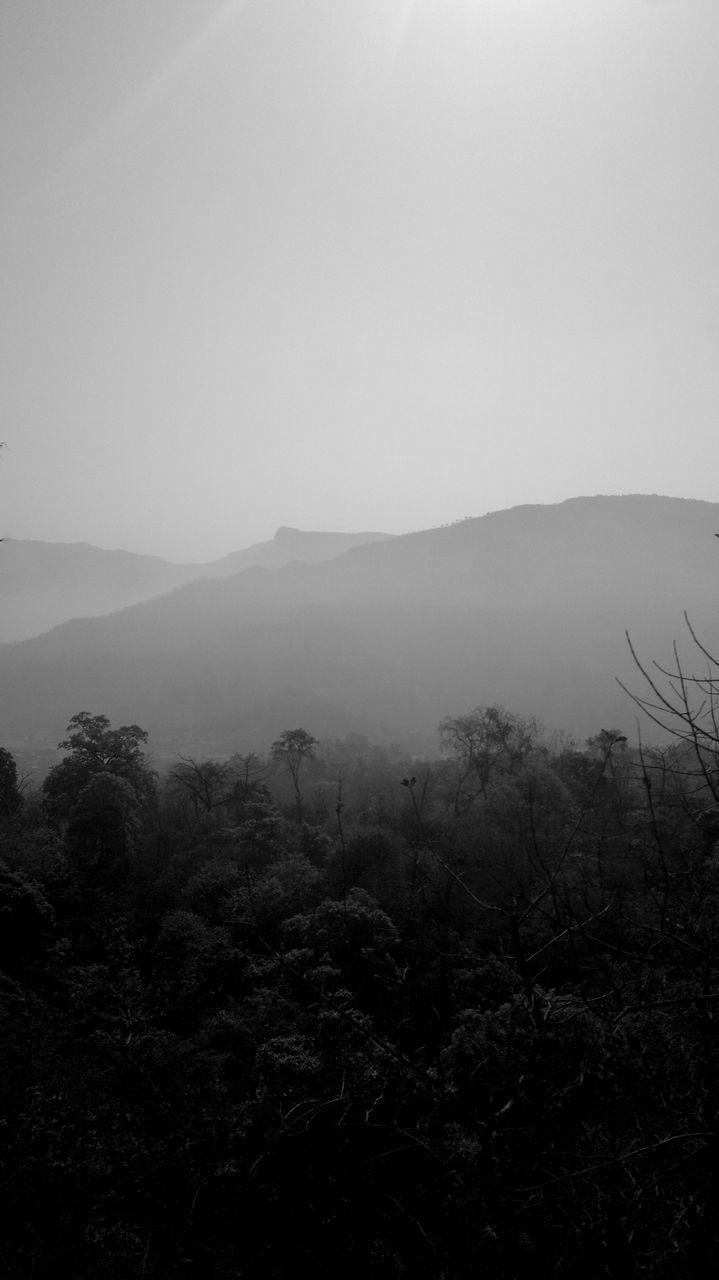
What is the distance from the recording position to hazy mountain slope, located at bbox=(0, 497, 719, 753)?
11388cm

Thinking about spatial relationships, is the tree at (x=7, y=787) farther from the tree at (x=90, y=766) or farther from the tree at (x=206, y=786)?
the tree at (x=206, y=786)

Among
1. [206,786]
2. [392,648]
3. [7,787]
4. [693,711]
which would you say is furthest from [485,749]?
[392,648]

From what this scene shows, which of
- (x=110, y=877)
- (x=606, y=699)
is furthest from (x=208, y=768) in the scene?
(x=606, y=699)

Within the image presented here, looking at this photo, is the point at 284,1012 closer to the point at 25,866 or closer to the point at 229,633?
the point at 25,866

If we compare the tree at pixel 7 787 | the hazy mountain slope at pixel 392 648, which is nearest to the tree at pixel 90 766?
the tree at pixel 7 787

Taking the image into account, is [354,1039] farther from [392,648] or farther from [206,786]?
[392,648]

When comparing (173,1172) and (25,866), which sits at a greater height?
(25,866)

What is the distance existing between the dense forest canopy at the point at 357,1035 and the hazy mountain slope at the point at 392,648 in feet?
240

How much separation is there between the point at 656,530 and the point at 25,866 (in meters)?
210

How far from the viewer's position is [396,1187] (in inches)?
421

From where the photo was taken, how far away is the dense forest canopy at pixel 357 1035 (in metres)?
4.04

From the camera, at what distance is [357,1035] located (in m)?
14.0

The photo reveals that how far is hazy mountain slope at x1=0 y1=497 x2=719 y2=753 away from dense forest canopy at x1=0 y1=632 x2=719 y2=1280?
73011 millimetres

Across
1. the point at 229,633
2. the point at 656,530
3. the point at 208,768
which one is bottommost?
the point at 208,768
